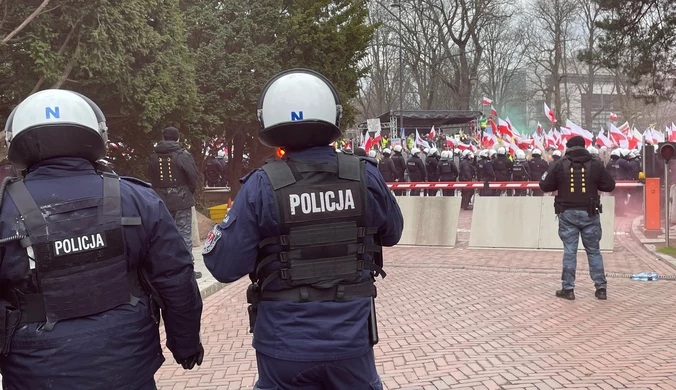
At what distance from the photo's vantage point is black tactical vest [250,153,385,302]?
2604 millimetres

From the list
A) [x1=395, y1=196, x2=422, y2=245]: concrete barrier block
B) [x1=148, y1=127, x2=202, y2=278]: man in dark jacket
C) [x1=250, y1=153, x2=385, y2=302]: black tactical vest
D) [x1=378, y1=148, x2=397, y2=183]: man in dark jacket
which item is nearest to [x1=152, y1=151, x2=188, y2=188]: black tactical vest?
[x1=148, y1=127, x2=202, y2=278]: man in dark jacket

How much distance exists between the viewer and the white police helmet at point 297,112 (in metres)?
2.71

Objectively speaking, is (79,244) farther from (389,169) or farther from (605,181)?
(389,169)

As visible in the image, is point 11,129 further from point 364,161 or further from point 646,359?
point 646,359

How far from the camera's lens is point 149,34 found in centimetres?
1171

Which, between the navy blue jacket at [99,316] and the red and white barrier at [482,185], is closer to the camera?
the navy blue jacket at [99,316]

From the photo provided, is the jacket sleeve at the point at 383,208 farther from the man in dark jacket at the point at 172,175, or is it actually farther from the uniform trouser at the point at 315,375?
the man in dark jacket at the point at 172,175

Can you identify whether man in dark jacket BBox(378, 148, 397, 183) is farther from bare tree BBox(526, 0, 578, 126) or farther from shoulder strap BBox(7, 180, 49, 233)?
bare tree BBox(526, 0, 578, 126)

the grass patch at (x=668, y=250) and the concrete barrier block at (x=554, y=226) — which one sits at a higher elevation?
the concrete barrier block at (x=554, y=226)

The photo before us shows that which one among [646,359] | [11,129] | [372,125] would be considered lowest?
[646,359]

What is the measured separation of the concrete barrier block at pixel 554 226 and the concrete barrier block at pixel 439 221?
5.32ft

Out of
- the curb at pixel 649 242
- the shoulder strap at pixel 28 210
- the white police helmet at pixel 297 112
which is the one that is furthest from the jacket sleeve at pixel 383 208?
the curb at pixel 649 242

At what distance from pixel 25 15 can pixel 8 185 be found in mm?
8889

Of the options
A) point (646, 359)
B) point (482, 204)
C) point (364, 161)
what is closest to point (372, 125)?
point (482, 204)
